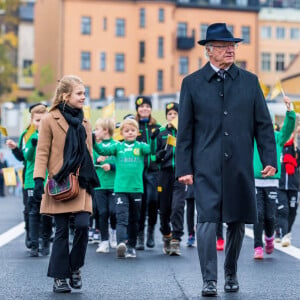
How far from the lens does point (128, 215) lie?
43.8ft

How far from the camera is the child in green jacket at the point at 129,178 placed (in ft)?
43.5

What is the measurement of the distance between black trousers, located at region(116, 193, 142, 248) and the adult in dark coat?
4.42 metres

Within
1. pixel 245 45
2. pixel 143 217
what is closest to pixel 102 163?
pixel 143 217

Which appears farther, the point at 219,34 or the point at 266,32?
the point at 266,32

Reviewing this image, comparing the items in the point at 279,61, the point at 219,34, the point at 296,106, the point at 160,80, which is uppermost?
the point at 279,61

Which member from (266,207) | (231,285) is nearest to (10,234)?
(266,207)

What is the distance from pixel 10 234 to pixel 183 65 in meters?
87.4

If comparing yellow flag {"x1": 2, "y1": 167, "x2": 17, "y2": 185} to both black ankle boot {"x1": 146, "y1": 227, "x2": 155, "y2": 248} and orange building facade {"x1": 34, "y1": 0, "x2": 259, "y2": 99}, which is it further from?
orange building facade {"x1": 34, "y1": 0, "x2": 259, "y2": 99}

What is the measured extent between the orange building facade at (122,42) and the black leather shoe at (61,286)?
293 ft

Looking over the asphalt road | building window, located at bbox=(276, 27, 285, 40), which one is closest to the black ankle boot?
the asphalt road

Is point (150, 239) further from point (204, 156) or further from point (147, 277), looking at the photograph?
point (204, 156)

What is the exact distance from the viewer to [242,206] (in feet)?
28.6

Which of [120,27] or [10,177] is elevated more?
[120,27]

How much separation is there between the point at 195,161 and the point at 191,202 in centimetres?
610
